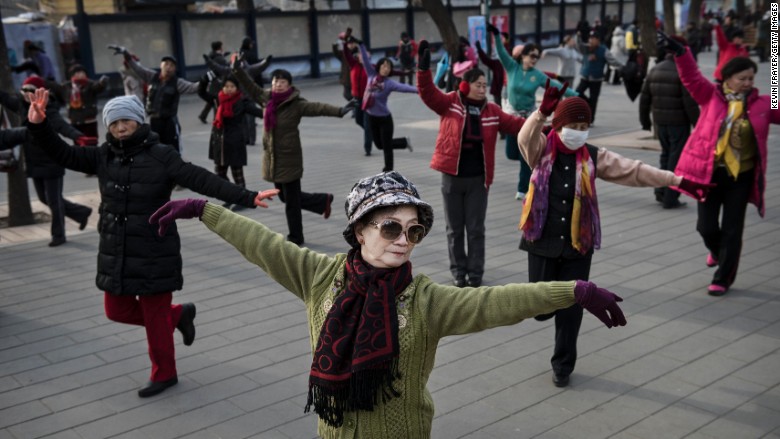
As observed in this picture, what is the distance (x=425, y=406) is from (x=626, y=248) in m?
5.86

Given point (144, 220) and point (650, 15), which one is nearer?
point (144, 220)

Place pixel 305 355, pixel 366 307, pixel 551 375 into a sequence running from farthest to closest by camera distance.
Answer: pixel 305 355
pixel 551 375
pixel 366 307

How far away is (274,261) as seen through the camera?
3184 mm

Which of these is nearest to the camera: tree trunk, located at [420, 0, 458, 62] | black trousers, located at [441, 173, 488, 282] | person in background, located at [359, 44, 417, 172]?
black trousers, located at [441, 173, 488, 282]

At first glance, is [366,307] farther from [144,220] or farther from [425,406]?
[144,220]

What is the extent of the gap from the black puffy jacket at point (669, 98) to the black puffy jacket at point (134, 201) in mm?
6326

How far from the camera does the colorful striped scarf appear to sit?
5238 mm

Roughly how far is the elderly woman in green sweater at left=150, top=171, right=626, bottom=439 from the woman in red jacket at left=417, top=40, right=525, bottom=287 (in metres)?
4.05

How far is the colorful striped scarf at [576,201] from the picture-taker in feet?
17.2

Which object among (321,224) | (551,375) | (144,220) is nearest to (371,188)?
(144,220)

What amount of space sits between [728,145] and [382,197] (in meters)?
4.67

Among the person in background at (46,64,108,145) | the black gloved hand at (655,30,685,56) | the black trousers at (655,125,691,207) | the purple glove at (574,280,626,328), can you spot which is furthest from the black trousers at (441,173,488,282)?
the person in background at (46,64,108,145)

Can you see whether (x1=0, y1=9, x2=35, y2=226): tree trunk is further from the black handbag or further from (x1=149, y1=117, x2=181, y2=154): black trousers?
the black handbag

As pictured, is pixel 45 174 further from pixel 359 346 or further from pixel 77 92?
pixel 359 346
